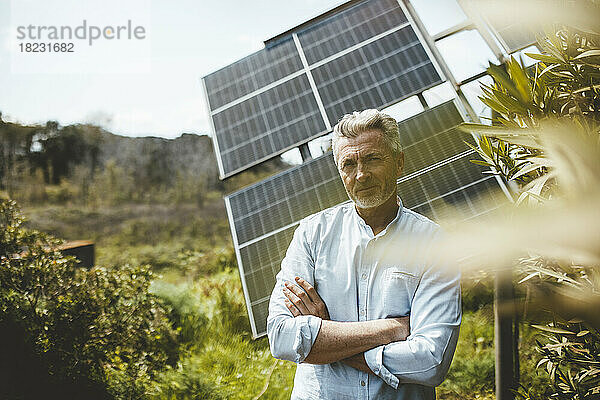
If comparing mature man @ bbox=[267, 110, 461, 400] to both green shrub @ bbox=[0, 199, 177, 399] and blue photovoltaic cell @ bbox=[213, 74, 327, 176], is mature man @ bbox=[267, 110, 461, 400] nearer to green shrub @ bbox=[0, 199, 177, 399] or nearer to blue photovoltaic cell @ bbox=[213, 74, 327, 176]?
blue photovoltaic cell @ bbox=[213, 74, 327, 176]

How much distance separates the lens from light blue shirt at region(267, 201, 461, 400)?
1.76m

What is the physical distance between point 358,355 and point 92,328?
9.68 feet

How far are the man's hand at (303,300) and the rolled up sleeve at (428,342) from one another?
302 millimetres

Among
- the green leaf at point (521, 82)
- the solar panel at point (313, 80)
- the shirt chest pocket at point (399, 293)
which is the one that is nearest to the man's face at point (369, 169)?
the shirt chest pocket at point (399, 293)

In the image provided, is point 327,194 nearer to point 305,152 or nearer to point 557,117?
point 305,152

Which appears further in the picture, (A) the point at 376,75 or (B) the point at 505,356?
(A) the point at 376,75

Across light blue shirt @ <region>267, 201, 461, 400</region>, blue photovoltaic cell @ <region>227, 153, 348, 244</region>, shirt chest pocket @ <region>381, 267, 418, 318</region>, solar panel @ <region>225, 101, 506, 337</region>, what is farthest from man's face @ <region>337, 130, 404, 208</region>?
blue photovoltaic cell @ <region>227, 153, 348, 244</region>

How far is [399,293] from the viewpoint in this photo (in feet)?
6.37

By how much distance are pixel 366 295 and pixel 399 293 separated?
16 centimetres

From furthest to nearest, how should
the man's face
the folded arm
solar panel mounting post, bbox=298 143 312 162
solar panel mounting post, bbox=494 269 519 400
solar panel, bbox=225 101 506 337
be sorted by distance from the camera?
solar panel mounting post, bbox=298 143 312 162, solar panel, bbox=225 101 506 337, solar panel mounting post, bbox=494 269 519 400, the man's face, the folded arm

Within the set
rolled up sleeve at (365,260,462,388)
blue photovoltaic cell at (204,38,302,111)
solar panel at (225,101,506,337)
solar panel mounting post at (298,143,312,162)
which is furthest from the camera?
blue photovoltaic cell at (204,38,302,111)

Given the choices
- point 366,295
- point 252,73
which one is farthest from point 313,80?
point 366,295

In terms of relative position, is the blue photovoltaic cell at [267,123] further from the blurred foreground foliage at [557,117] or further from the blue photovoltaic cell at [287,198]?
the blurred foreground foliage at [557,117]

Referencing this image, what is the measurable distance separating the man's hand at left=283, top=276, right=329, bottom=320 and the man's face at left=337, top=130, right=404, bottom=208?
1.60 feet
